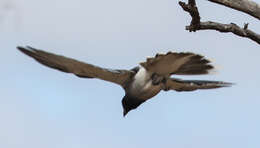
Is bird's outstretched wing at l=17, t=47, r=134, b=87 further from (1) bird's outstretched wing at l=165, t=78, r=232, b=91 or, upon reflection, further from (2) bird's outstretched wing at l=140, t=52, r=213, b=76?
(1) bird's outstretched wing at l=165, t=78, r=232, b=91

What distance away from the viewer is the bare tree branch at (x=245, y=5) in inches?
508

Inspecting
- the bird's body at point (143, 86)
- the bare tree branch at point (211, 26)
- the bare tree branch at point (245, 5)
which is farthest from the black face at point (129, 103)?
the bare tree branch at point (245, 5)

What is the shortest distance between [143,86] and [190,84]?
848mm

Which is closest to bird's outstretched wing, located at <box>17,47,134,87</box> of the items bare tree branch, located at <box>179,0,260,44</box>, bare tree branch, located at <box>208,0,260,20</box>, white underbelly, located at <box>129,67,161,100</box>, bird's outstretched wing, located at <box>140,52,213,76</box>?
white underbelly, located at <box>129,67,161,100</box>

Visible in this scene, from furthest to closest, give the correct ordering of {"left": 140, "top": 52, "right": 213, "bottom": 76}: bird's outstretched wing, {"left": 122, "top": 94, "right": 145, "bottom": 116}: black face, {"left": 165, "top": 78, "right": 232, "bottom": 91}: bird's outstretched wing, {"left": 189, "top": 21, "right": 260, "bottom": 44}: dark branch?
{"left": 122, "top": 94, "right": 145, "bottom": 116}: black face → {"left": 165, "top": 78, "right": 232, "bottom": 91}: bird's outstretched wing → {"left": 189, "top": 21, "right": 260, "bottom": 44}: dark branch → {"left": 140, "top": 52, "right": 213, "bottom": 76}: bird's outstretched wing

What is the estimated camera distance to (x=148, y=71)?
1310cm

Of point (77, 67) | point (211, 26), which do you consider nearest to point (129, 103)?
point (77, 67)

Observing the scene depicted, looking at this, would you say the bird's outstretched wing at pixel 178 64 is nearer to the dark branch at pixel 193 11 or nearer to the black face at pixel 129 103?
the dark branch at pixel 193 11

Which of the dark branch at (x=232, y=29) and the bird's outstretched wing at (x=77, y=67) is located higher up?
the dark branch at (x=232, y=29)

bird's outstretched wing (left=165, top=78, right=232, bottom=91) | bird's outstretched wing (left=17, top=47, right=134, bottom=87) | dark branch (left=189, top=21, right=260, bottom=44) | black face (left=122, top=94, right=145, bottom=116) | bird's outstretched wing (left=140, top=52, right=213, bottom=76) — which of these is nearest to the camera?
bird's outstretched wing (left=17, top=47, right=134, bottom=87)

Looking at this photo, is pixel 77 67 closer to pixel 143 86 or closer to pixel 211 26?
pixel 143 86

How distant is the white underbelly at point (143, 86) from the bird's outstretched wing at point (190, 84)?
293mm

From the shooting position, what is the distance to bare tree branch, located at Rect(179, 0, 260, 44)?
1251cm

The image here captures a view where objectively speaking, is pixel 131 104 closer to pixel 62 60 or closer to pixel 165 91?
pixel 165 91
